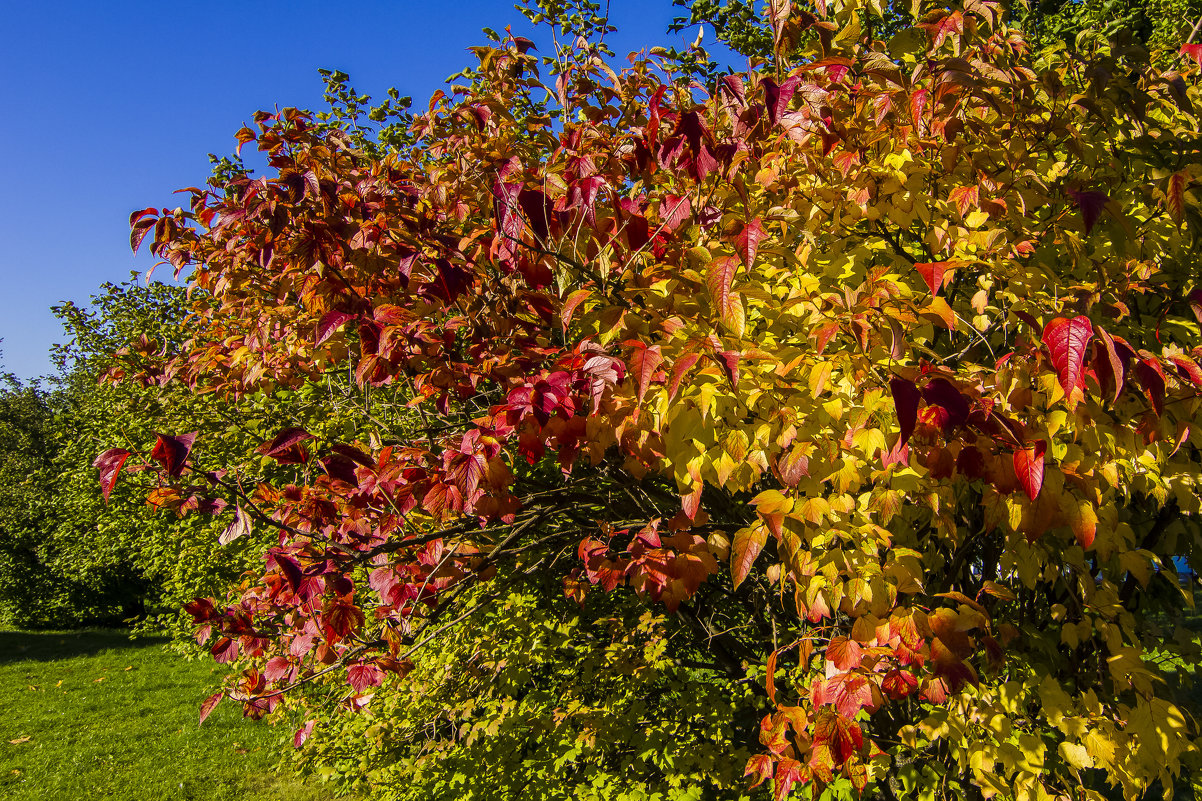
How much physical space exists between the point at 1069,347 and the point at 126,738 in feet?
38.0

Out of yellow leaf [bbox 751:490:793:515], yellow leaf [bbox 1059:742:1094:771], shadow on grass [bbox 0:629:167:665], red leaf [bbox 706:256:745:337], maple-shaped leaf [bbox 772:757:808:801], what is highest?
red leaf [bbox 706:256:745:337]

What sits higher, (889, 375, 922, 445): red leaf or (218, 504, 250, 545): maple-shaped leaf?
(889, 375, 922, 445): red leaf

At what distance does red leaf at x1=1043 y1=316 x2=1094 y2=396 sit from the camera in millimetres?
1348

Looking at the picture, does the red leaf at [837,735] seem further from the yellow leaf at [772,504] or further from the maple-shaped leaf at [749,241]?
the maple-shaped leaf at [749,241]

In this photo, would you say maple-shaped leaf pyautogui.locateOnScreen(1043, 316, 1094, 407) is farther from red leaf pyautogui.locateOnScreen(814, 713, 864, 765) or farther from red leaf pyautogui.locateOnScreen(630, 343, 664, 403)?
red leaf pyautogui.locateOnScreen(814, 713, 864, 765)

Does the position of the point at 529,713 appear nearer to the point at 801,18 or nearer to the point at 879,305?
the point at 879,305

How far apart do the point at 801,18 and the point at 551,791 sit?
371cm

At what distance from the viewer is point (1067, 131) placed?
2.22 metres

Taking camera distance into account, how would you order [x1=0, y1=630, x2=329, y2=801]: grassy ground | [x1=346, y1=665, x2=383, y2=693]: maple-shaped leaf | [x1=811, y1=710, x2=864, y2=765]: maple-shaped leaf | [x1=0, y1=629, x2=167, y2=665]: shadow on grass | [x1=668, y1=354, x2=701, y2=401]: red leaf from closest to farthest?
[x1=668, y1=354, x2=701, y2=401]: red leaf → [x1=811, y1=710, x2=864, y2=765]: maple-shaped leaf → [x1=346, y1=665, x2=383, y2=693]: maple-shaped leaf → [x1=0, y1=630, x2=329, y2=801]: grassy ground → [x1=0, y1=629, x2=167, y2=665]: shadow on grass

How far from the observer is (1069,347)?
4.48 ft

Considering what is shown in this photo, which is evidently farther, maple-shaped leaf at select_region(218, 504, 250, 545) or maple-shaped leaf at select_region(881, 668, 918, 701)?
maple-shaped leaf at select_region(218, 504, 250, 545)

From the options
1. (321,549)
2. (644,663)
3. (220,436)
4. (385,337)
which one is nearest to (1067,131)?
(385,337)

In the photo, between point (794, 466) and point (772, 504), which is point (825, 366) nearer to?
point (794, 466)

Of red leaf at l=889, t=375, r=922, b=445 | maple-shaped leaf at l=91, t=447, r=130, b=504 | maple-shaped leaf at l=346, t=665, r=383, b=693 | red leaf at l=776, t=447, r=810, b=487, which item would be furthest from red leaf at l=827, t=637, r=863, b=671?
maple-shaped leaf at l=91, t=447, r=130, b=504
